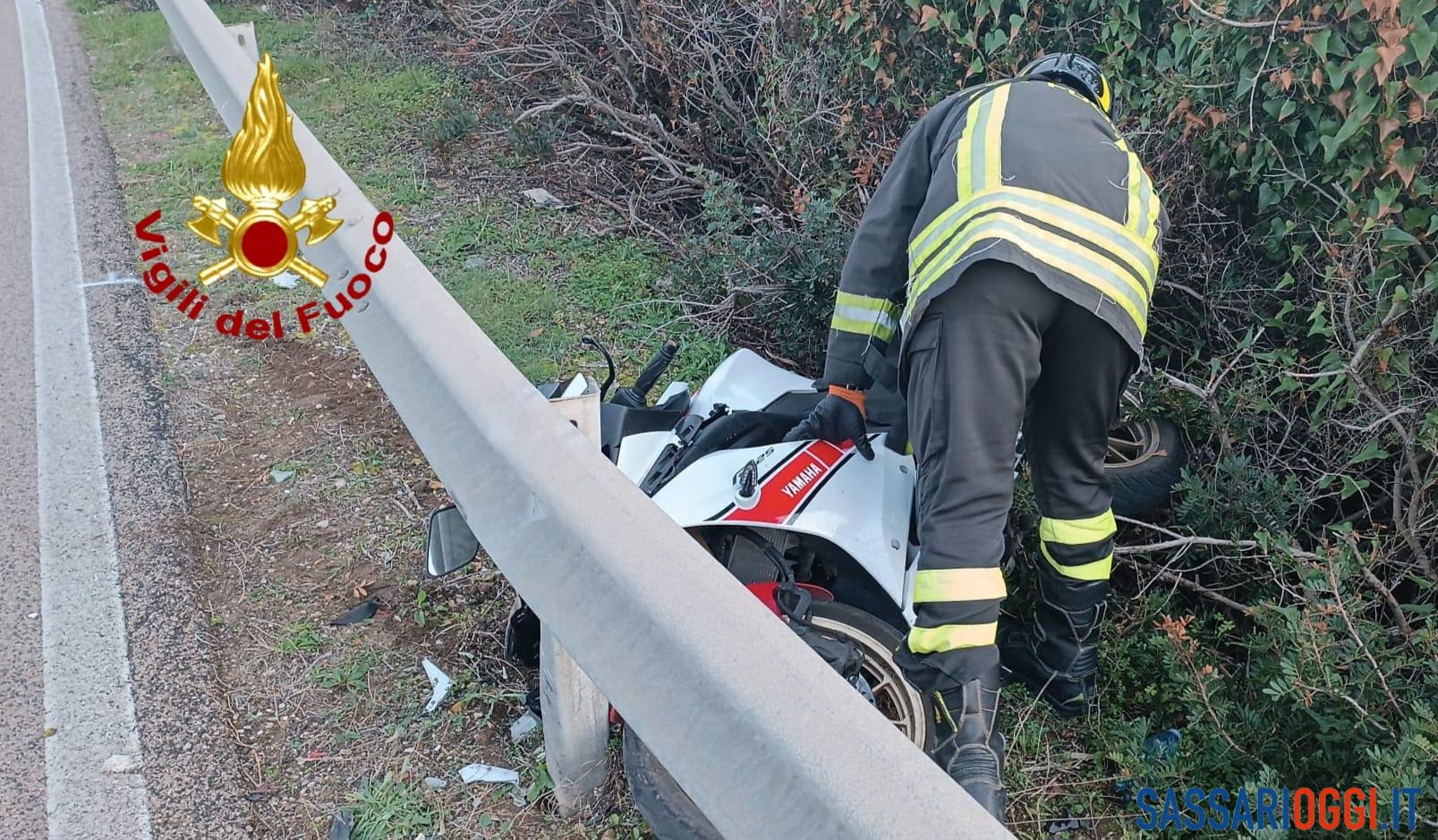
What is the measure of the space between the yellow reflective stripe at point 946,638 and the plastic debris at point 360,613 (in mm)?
1359

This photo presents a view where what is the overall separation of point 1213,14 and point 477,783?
2726mm

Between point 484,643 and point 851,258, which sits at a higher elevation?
point 851,258

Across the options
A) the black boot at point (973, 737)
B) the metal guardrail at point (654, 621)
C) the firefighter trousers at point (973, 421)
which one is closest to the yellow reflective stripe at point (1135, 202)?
the firefighter trousers at point (973, 421)

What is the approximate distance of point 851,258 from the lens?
9.48ft

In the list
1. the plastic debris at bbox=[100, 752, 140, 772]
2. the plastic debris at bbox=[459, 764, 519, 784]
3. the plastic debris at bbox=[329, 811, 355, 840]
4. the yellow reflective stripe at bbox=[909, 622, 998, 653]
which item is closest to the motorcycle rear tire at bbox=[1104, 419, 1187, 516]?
the yellow reflective stripe at bbox=[909, 622, 998, 653]

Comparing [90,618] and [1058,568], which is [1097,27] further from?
[90,618]

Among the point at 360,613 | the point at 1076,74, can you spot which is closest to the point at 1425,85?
the point at 1076,74

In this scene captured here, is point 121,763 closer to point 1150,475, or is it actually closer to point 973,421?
point 973,421

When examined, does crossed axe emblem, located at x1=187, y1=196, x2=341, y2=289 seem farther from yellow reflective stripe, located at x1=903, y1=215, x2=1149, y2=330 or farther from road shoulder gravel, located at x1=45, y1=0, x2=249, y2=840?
yellow reflective stripe, located at x1=903, y1=215, x2=1149, y2=330

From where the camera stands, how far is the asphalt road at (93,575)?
83.9 inches

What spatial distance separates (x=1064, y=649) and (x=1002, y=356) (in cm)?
85

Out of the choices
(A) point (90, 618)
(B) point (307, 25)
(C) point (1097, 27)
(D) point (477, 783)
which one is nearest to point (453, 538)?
(D) point (477, 783)

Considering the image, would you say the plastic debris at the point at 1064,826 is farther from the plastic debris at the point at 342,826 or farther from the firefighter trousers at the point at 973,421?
the plastic debris at the point at 342,826

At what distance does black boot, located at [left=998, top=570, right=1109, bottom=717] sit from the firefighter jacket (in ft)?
2.26
